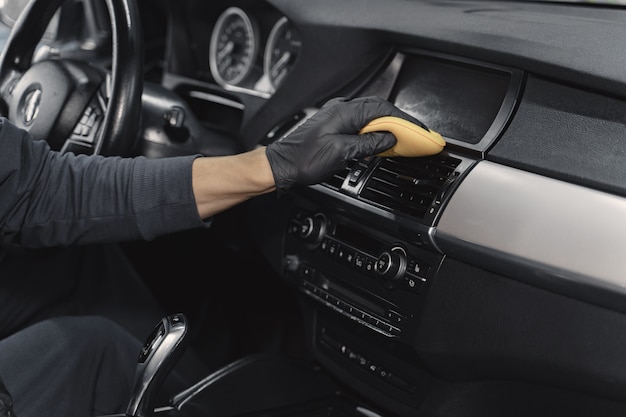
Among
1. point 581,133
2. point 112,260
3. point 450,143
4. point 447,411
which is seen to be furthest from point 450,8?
point 112,260

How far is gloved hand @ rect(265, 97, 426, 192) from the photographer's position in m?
1.21

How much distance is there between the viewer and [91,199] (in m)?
1.28

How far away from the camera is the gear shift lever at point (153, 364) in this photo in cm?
126

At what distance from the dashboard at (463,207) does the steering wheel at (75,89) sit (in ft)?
0.66

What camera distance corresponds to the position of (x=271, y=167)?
123 centimetres

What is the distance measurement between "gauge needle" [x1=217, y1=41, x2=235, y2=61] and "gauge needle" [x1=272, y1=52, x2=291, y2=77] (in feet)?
0.65

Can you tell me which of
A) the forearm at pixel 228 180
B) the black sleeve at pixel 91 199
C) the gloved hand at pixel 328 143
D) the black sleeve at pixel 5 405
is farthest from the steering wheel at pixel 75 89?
the black sleeve at pixel 5 405

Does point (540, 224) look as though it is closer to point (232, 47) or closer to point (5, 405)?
point (5, 405)

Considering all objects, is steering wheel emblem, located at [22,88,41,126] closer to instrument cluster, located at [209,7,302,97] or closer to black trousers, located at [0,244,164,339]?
black trousers, located at [0,244,164,339]

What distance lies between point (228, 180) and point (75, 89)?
0.53 meters

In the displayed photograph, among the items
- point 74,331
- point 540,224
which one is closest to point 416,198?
point 540,224

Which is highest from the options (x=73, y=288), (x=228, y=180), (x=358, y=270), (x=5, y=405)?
(x=228, y=180)

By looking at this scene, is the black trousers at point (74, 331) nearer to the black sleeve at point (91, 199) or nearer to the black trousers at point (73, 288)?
the black trousers at point (73, 288)

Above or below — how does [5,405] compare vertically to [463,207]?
below
